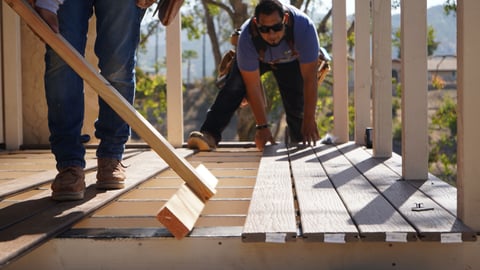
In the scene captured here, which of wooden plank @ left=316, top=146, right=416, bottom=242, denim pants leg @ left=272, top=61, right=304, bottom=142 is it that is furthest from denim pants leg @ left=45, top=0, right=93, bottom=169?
denim pants leg @ left=272, top=61, right=304, bottom=142

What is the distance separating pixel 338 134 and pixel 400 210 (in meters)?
3.01

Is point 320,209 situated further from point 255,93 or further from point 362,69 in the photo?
point 362,69

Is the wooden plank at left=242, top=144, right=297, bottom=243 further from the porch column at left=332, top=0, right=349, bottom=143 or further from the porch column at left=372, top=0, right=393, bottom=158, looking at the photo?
the porch column at left=332, top=0, right=349, bottom=143

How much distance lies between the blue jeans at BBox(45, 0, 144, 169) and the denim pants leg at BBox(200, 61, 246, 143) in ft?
6.60

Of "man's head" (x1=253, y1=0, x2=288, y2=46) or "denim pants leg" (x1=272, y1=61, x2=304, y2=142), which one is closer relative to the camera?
"man's head" (x1=253, y1=0, x2=288, y2=46)

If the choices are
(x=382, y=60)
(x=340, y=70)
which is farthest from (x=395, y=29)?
(x=382, y=60)

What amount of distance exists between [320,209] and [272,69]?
2683mm

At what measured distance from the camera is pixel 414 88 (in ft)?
8.45

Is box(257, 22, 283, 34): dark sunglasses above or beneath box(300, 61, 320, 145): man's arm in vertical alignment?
above

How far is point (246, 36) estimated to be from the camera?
4.06m

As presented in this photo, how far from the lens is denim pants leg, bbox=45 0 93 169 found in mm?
2205

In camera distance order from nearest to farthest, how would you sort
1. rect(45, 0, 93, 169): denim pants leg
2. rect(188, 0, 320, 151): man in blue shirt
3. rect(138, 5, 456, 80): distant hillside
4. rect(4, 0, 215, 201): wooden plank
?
rect(4, 0, 215, 201): wooden plank < rect(45, 0, 93, 169): denim pants leg < rect(188, 0, 320, 151): man in blue shirt < rect(138, 5, 456, 80): distant hillside

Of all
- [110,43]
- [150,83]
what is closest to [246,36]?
[110,43]

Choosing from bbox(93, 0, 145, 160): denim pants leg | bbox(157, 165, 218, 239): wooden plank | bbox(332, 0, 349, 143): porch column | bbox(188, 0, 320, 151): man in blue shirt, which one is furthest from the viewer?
bbox(332, 0, 349, 143): porch column
